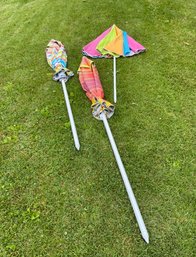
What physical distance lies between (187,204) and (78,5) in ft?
19.1

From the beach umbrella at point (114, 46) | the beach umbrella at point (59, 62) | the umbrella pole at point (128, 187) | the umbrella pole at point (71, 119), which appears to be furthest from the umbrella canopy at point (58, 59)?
the umbrella pole at point (128, 187)

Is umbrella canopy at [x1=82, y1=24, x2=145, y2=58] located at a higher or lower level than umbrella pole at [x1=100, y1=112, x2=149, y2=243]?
higher

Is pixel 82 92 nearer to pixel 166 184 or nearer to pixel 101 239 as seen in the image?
pixel 166 184

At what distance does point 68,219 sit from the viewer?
311 cm

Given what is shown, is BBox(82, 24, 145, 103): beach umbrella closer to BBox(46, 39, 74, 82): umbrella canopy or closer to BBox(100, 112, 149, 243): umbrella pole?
BBox(46, 39, 74, 82): umbrella canopy

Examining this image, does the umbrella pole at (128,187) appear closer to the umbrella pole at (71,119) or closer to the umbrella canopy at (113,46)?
the umbrella pole at (71,119)

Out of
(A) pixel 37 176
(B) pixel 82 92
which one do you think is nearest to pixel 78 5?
(B) pixel 82 92

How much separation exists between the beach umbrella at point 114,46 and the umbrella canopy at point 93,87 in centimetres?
29

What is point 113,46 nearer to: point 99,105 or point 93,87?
point 93,87

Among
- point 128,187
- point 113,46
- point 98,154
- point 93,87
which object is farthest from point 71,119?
point 113,46

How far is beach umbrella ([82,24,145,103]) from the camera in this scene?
4.73 metres

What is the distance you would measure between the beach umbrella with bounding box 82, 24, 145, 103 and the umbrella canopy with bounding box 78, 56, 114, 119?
11.3 inches

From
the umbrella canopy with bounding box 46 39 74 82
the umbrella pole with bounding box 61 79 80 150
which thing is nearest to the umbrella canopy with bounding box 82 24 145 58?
the umbrella canopy with bounding box 46 39 74 82

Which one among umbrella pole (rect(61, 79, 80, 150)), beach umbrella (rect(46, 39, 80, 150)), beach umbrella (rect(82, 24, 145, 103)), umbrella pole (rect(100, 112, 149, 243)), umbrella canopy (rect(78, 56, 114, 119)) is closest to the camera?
umbrella pole (rect(100, 112, 149, 243))
